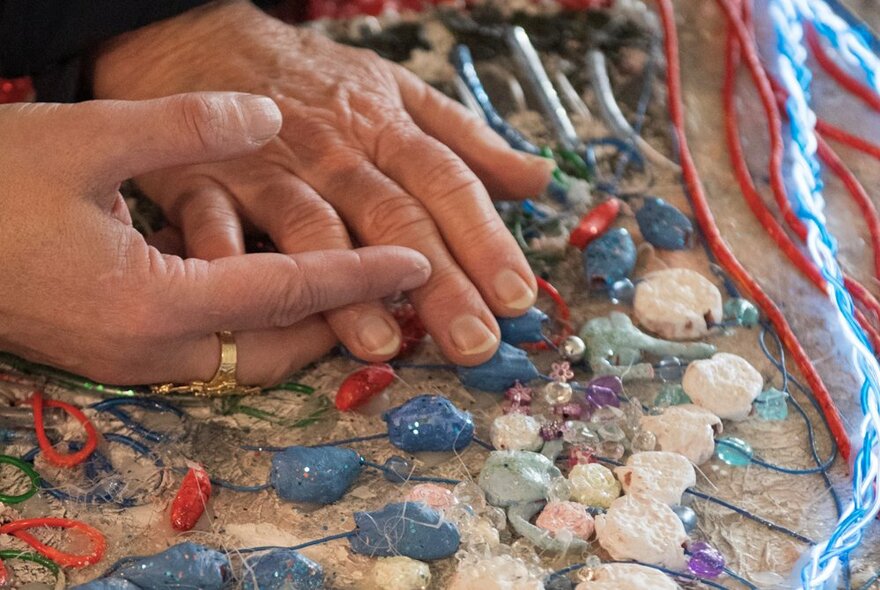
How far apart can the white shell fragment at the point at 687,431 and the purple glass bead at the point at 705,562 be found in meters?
0.11

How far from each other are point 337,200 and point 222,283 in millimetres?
231

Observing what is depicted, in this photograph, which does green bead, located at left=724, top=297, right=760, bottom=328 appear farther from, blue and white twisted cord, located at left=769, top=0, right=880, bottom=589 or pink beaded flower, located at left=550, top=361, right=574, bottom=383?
pink beaded flower, located at left=550, top=361, right=574, bottom=383

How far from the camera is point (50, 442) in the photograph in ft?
3.18

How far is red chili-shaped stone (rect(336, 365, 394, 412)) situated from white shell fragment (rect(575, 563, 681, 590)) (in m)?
0.30

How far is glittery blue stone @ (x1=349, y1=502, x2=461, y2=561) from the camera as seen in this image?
0.85m

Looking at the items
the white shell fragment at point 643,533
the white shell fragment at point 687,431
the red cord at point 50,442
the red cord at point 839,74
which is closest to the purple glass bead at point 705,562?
the white shell fragment at point 643,533

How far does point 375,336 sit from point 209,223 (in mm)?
228

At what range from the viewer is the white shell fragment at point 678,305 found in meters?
1.08

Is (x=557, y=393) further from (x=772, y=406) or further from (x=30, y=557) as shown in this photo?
(x=30, y=557)

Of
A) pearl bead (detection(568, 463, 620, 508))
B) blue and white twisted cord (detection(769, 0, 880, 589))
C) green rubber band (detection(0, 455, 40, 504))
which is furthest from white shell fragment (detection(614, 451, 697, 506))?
green rubber band (detection(0, 455, 40, 504))

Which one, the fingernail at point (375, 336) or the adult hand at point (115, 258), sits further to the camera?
the fingernail at point (375, 336)

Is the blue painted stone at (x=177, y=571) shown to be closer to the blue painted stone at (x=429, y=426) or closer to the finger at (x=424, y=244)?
the blue painted stone at (x=429, y=426)

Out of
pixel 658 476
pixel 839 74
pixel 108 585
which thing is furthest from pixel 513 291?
pixel 839 74

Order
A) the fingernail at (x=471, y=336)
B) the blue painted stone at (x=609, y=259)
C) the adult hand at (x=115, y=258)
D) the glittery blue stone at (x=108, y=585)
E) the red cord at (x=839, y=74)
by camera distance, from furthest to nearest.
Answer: the red cord at (x=839, y=74), the blue painted stone at (x=609, y=259), the fingernail at (x=471, y=336), the adult hand at (x=115, y=258), the glittery blue stone at (x=108, y=585)
